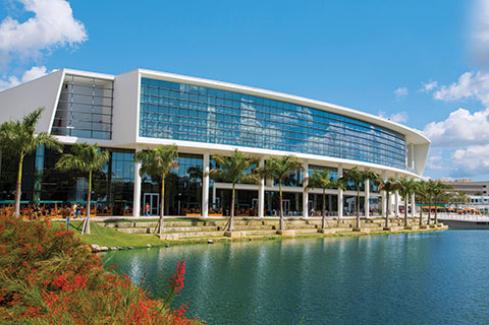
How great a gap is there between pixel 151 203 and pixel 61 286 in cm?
3941

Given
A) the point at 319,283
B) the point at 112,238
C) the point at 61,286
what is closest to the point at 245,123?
the point at 112,238

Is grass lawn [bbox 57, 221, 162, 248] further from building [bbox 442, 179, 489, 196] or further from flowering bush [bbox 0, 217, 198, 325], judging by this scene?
building [bbox 442, 179, 489, 196]

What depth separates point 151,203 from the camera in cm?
4838

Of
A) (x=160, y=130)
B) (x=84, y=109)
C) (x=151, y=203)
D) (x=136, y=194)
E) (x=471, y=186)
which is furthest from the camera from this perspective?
(x=471, y=186)

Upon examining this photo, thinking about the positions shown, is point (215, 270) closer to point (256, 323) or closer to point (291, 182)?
point (256, 323)

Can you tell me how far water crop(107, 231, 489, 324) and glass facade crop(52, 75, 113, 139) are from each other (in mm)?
18516

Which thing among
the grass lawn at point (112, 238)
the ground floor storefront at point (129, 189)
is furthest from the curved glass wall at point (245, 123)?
the grass lawn at point (112, 238)

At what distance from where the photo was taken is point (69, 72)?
44469mm

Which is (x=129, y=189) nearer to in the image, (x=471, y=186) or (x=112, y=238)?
(x=112, y=238)

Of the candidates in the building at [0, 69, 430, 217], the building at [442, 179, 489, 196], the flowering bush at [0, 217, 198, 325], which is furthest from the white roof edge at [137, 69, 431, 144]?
the building at [442, 179, 489, 196]

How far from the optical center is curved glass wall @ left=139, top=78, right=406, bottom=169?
46.1 metres

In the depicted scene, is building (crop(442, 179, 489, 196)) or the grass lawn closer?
the grass lawn

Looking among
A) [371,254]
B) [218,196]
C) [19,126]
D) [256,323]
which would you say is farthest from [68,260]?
[218,196]

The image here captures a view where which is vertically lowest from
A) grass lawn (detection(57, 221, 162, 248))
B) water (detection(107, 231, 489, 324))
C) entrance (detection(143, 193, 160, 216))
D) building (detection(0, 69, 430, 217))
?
water (detection(107, 231, 489, 324))
